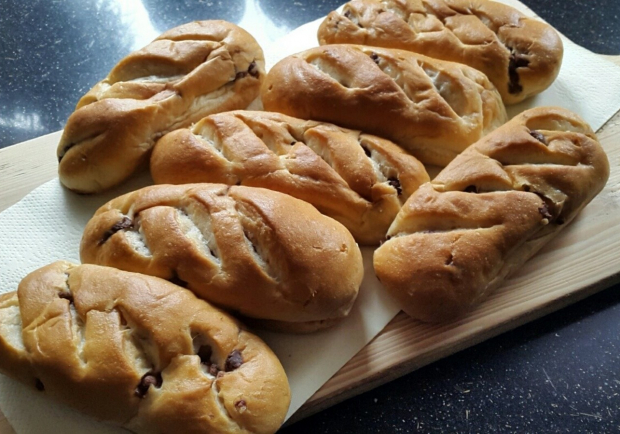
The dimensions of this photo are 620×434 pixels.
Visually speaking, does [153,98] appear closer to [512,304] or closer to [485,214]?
[485,214]

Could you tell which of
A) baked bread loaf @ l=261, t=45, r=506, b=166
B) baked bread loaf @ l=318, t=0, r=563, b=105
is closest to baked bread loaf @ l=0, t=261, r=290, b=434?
baked bread loaf @ l=261, t=45, r=506, b=166

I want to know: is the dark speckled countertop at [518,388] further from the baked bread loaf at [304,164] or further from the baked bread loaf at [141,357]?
the baked bread loaf at [304,164]

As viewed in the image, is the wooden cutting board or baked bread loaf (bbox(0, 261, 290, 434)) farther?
the wooden cutting board

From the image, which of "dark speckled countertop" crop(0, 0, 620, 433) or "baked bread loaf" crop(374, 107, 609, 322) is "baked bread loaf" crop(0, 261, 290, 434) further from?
"baked bread loaf" crop(374, 107, 609, 322)

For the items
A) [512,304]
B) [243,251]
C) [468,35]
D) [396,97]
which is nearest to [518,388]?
[512,304]

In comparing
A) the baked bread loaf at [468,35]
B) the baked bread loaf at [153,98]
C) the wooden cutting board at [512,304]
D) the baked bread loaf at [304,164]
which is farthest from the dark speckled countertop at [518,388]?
the baked bread loaf at [468,35]
